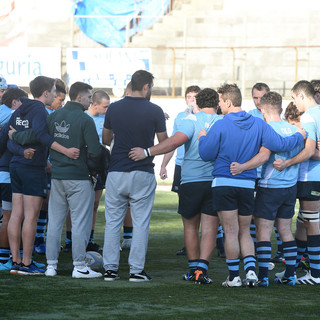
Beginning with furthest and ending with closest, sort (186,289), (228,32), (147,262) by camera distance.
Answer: (228,32)
(147,262)
(186,289)

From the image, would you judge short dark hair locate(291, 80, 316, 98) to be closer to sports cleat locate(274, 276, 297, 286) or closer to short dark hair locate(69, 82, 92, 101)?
sports cleat locate(274, 276, 297, 286)

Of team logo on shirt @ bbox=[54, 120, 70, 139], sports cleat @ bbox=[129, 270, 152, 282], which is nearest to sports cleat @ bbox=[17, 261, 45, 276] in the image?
sports cleat @ bbox=[129, 270, 152, 282]

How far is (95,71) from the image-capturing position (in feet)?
79.5

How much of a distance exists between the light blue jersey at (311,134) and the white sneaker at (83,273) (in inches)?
84.3

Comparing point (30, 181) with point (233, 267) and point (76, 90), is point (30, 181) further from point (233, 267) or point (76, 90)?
point (233, 267)

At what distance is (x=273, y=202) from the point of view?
23.3ft

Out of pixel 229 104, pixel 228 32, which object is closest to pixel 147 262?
pixel 229 104

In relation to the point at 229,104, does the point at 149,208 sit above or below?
below

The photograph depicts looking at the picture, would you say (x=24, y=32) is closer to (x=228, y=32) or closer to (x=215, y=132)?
(x=228, y=32)

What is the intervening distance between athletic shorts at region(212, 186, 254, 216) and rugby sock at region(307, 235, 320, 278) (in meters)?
0.85

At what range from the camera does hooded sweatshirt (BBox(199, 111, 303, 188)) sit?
6906 millimetres

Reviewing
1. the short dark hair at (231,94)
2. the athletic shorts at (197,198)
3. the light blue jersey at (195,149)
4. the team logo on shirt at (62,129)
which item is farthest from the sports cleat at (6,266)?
the short dark hair at (231,94)

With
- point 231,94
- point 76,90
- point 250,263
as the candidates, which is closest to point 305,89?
point 231,94

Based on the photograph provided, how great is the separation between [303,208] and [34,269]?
263 centimetres
